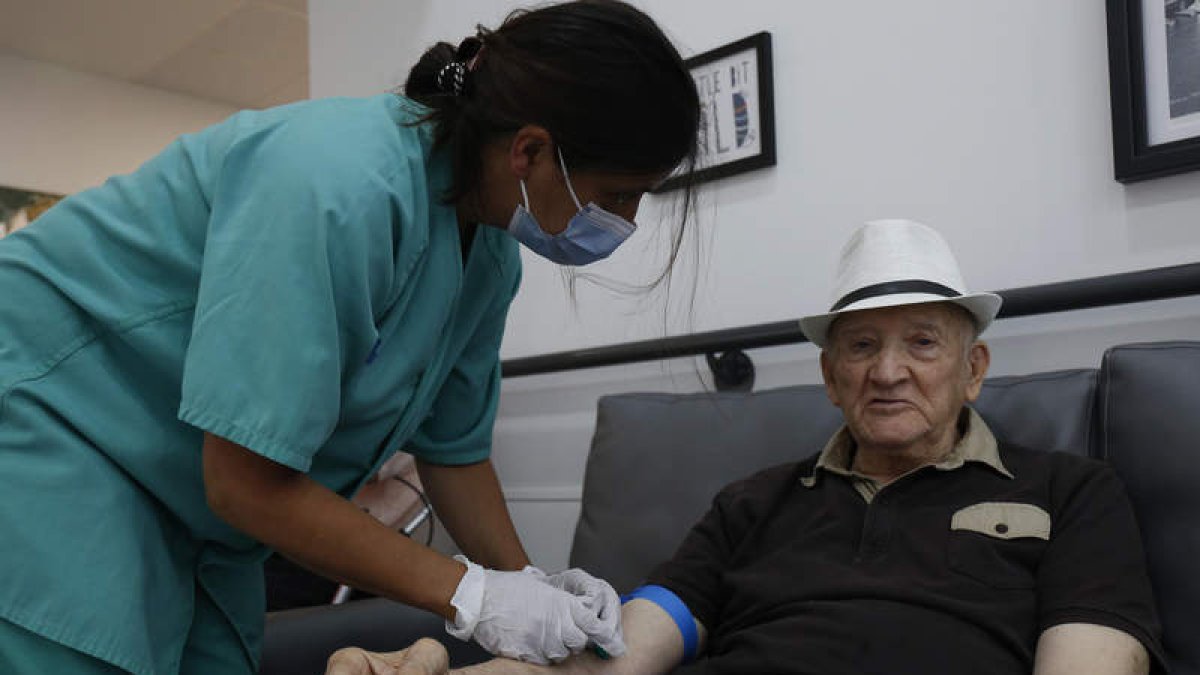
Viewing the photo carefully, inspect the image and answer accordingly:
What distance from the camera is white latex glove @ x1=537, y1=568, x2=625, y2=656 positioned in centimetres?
116

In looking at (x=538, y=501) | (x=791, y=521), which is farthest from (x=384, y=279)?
(x=538, y=501)

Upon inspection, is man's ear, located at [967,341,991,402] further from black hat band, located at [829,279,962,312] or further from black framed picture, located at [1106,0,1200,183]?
black framed picture, located at [1106,0,1200,183]

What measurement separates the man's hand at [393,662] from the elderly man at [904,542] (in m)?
0.16

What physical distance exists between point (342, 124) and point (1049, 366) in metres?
1.16

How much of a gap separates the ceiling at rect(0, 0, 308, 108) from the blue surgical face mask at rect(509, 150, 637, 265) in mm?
3388

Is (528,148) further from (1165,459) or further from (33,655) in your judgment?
(1165,459)

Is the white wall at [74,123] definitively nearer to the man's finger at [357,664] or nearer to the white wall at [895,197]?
the white wall at [895,197]

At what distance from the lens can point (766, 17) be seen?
Result: 2.00 metres

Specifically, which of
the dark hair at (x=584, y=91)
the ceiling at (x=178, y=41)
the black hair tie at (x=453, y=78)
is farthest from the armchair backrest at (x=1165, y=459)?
the ceiling at (x=178, y=41)

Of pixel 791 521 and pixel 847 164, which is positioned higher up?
pixel 847 164

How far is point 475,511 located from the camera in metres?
1.46

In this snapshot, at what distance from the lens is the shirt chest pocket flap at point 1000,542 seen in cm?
126

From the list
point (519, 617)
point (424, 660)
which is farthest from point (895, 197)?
point (424, 660)

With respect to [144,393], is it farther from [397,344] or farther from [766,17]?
[766,17]
